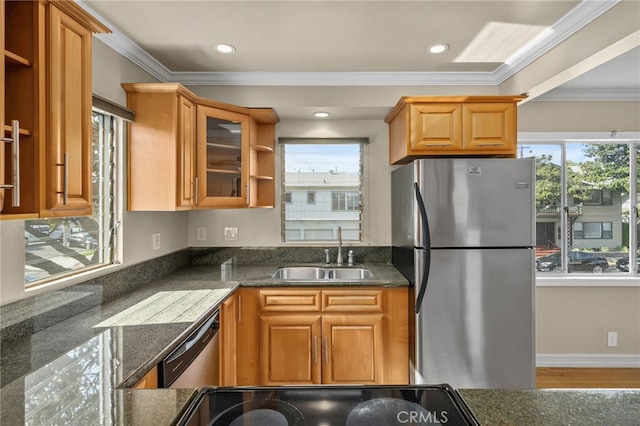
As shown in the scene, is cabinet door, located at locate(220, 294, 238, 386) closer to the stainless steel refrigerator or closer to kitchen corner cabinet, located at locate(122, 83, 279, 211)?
kitchen corner cabinet, located at locate(122, 83, 279, 211)

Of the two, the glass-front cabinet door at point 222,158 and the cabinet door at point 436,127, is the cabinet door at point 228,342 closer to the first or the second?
the glass-front cabinet door at point 222,158

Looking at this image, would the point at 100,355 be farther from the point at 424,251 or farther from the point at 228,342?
the point at 424,251

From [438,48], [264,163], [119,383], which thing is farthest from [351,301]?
[438,48]

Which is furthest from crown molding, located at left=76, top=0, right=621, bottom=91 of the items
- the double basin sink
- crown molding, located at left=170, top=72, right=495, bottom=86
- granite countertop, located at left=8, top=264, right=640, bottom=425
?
granite countertop, located at left=8, top=264, right=640, bottom=425

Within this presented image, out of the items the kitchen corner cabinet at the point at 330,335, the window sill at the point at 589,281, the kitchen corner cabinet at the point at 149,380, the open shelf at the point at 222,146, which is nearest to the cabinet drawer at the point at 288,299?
the kitchen corner cabinet at the point at 330,335

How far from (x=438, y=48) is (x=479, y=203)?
1.04m

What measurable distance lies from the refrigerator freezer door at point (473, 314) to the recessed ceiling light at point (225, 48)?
1.85 metres

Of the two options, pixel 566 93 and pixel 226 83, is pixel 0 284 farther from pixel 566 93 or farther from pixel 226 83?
pixel 566 93

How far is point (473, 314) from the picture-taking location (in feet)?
7.46

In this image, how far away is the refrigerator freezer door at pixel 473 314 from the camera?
2.27 meters

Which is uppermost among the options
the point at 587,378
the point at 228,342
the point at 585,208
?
the point at 585,208

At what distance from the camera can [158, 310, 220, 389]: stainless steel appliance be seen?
1392mm

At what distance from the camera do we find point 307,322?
2498mm

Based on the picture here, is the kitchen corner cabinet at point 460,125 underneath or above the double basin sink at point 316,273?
above
